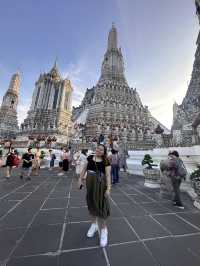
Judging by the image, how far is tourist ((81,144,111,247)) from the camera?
273cm

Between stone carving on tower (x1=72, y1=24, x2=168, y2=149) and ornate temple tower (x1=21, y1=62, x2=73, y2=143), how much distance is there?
363 inches

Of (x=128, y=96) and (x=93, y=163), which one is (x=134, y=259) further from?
(x=128, y=96)

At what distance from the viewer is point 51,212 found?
13.1 feet

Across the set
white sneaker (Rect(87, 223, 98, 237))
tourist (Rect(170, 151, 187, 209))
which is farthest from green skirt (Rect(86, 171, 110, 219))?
tourist (Rect(170, 151, 187, 209))

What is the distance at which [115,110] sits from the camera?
168 feet

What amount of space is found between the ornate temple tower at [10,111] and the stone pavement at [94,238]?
73889 millimetres

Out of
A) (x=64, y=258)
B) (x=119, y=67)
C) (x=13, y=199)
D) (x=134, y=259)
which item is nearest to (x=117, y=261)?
(x=134, y=259)

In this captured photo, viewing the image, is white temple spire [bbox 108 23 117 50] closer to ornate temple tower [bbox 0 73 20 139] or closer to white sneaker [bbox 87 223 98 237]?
ornate temple tower [bbox 0 73 20 139]

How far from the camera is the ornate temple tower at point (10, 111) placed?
227 feet

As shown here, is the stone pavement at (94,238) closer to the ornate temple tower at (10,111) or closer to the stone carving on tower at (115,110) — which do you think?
the stone carving on tower at (115,110)

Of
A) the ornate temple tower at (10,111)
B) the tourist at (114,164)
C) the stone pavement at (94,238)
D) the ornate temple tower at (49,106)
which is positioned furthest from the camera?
the ornate temple tower at (10,111)

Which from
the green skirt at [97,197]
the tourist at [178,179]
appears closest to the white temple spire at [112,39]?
the tourist at [178,179]

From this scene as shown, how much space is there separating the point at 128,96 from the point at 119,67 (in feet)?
51.5

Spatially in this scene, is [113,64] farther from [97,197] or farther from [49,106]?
[97,197]
